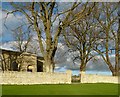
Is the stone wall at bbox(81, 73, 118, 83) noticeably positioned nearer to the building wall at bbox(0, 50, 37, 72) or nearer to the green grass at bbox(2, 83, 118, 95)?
the building wall at bbox(0, 50, 37, 72)

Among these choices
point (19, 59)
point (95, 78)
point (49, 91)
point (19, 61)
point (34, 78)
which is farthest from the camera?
point (19, 59)

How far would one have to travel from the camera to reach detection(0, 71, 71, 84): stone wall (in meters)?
23.2

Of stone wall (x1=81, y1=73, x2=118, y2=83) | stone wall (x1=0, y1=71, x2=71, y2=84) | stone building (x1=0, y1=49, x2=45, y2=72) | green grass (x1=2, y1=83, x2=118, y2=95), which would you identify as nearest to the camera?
green grass (x1=2, y1=83, x2=118, y2=95)

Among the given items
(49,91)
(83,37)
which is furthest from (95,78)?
(49,91)

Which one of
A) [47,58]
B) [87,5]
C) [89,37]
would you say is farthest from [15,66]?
[87,5]

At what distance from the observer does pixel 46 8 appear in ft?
96.9

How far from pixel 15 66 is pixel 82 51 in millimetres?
9390

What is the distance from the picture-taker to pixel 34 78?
83.5 feet

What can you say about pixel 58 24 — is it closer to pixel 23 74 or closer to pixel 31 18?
pixel 31 18

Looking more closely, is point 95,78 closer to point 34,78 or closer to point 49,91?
point 34,78

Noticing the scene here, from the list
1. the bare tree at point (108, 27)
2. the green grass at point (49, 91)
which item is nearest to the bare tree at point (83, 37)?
the bare tree at point (108, 27)

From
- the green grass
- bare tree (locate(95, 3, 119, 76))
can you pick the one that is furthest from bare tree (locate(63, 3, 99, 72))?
the green grass

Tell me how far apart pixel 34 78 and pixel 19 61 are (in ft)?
55.5

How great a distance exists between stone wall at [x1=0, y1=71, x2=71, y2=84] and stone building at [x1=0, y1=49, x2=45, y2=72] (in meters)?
11.8
